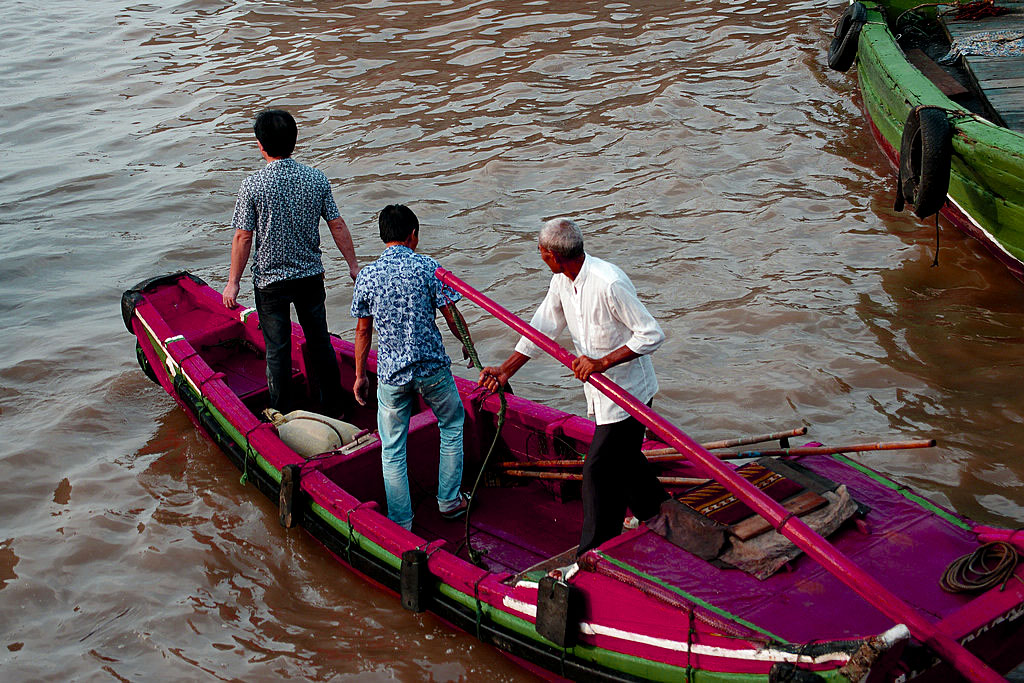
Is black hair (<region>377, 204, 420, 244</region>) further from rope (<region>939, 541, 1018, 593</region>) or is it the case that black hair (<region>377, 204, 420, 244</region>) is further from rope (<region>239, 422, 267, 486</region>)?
Result: rope (<region>939, 541, 1018, 593</region>)

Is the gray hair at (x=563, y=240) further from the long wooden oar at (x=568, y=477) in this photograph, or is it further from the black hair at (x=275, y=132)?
the black hair at (x=275, y=132)

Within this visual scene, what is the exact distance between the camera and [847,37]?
11414mm

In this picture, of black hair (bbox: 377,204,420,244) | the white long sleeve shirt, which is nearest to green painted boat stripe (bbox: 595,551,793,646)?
the white long sleeve shirt

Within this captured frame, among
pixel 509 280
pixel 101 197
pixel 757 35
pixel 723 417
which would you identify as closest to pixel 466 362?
pixel 509 280

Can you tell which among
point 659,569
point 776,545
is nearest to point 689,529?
point 659,569

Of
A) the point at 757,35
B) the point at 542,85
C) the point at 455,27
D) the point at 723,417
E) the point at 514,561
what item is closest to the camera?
the point at 514,561

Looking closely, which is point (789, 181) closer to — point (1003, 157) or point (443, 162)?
point (1003, 157)

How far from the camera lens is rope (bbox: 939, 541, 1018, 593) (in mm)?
3906

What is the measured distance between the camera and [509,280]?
953 cm

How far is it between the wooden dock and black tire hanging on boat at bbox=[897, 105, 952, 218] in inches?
41.2

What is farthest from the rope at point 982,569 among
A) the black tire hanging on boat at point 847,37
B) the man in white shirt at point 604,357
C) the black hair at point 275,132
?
the black tire hanging on boat at point 847,37

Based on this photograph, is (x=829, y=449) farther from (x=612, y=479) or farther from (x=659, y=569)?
(x=659, y=569)

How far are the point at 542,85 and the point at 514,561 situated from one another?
9.73 metres

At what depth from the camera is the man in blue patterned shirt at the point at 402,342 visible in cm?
522
